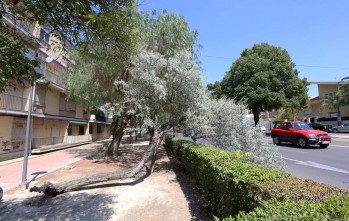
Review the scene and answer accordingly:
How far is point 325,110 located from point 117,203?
1897 inches

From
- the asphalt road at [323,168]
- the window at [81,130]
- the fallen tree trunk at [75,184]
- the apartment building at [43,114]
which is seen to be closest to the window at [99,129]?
the apartment building at [43,114]

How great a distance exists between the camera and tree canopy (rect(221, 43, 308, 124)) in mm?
31672

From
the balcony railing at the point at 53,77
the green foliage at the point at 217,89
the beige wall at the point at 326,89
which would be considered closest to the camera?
the balcony railing at the point at 53,77

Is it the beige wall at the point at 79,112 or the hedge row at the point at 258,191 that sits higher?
the beige wall at the point at 79,112

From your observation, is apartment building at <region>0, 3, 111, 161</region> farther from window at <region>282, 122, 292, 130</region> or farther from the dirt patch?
window at <region>282, 122, 292, 130</region>

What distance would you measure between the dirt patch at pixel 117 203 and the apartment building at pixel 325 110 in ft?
135

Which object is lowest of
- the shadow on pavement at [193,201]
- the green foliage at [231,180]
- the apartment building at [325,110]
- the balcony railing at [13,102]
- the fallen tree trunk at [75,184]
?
the shadow on pavement at [193,201]

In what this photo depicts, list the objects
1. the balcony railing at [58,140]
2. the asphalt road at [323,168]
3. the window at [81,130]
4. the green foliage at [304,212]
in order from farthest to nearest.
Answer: the window at [81,130], the balcony railing at [58,140], the asphalt road at [323,168], the green foliage at [304,212]

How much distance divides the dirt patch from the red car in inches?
454

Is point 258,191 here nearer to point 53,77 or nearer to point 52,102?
point 53,77

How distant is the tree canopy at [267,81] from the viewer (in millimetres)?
31672

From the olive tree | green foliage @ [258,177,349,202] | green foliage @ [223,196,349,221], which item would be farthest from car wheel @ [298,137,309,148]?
green foliage @ [223,196,349,221]

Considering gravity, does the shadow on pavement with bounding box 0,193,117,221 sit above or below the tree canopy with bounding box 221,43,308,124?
below

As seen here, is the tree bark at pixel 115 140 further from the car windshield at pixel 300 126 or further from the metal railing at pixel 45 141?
the car windshield at pixel 300 126
